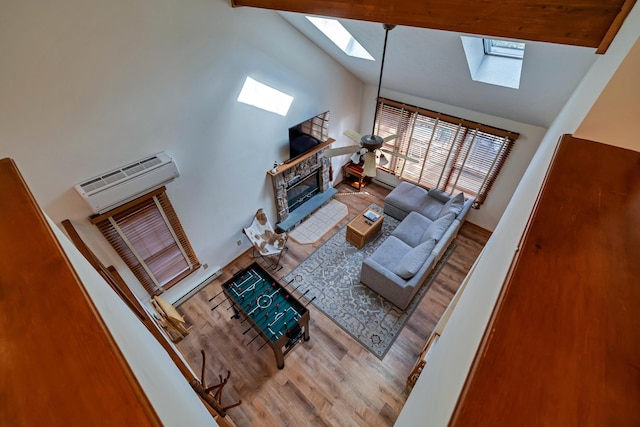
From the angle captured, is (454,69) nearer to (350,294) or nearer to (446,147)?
(446,147)

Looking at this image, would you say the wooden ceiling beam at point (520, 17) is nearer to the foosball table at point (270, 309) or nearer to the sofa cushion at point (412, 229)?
the foosball table at point (270, 309)

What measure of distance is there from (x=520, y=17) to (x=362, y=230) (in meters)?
3.61

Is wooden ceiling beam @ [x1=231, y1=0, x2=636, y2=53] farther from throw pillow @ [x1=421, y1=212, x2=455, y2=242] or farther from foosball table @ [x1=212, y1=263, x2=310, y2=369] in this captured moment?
foosball table @ [x1=212, y1=263, x2=310, y2=369]

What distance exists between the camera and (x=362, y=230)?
4871 millimetres

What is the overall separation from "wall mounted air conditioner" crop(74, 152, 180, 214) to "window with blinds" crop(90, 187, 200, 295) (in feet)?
0.47

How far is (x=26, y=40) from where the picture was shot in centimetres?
205

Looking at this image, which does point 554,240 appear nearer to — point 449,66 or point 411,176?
point 449,66

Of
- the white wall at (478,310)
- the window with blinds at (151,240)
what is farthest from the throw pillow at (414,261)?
the window with blinds at (151,240)

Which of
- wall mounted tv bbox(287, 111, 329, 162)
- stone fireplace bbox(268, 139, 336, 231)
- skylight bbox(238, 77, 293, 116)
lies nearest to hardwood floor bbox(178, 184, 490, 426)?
stone fireplace bbox(268, 139, 336, 231)

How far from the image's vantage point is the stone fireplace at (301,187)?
4.75 m

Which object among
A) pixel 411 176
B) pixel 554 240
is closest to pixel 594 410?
pixel 554 240

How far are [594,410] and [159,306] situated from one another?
13.0 ft

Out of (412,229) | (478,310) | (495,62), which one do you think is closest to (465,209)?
(412,229)

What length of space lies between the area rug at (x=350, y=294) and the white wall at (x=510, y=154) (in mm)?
963
